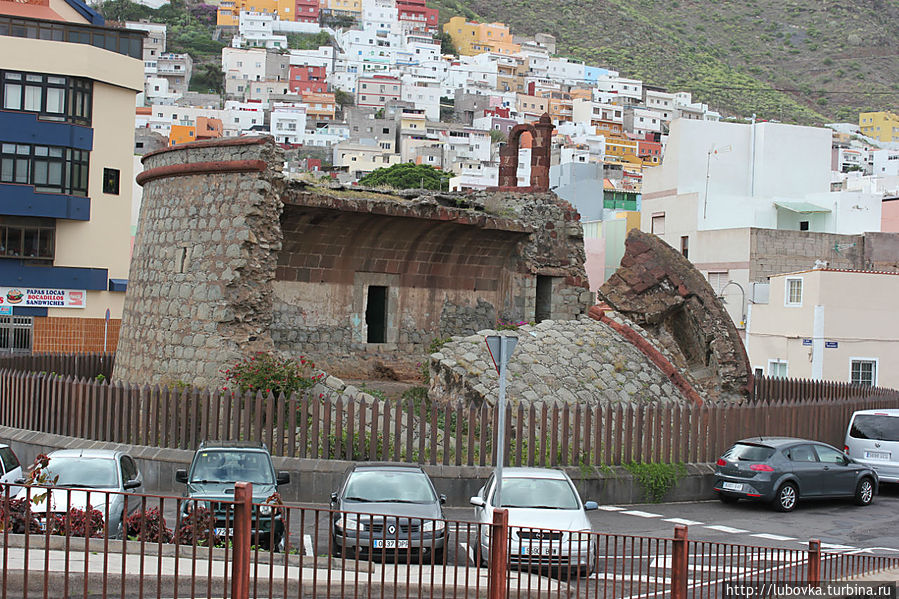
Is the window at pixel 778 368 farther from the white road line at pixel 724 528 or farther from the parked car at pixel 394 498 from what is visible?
the parked car at pixel 394 498

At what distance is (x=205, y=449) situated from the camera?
1419cm

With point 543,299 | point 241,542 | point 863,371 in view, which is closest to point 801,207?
point 863,371

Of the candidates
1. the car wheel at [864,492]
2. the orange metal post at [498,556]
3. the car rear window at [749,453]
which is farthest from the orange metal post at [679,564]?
Result: the car wheel at [864,492]

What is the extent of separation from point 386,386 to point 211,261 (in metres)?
4.80

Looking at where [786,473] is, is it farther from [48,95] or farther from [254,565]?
[48,95]

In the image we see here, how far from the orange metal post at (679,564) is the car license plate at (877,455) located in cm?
1333

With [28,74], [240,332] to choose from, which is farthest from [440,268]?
[28,74]

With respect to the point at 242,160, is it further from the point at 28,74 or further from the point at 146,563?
the point at 28,74

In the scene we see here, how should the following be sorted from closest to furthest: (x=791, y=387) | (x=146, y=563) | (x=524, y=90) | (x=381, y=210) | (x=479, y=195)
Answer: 1. (x=146, y=563)
2. (x=381, y=210)
3. (x=479, y=195)
4. (x=791, y=387)
5. (x=524, y=90)

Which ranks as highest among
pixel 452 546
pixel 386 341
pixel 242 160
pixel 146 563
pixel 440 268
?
pixel 242 160

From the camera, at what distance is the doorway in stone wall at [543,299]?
25.1 m

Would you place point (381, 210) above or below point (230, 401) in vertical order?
above

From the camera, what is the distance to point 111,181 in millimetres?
43656

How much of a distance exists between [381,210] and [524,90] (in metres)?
180
